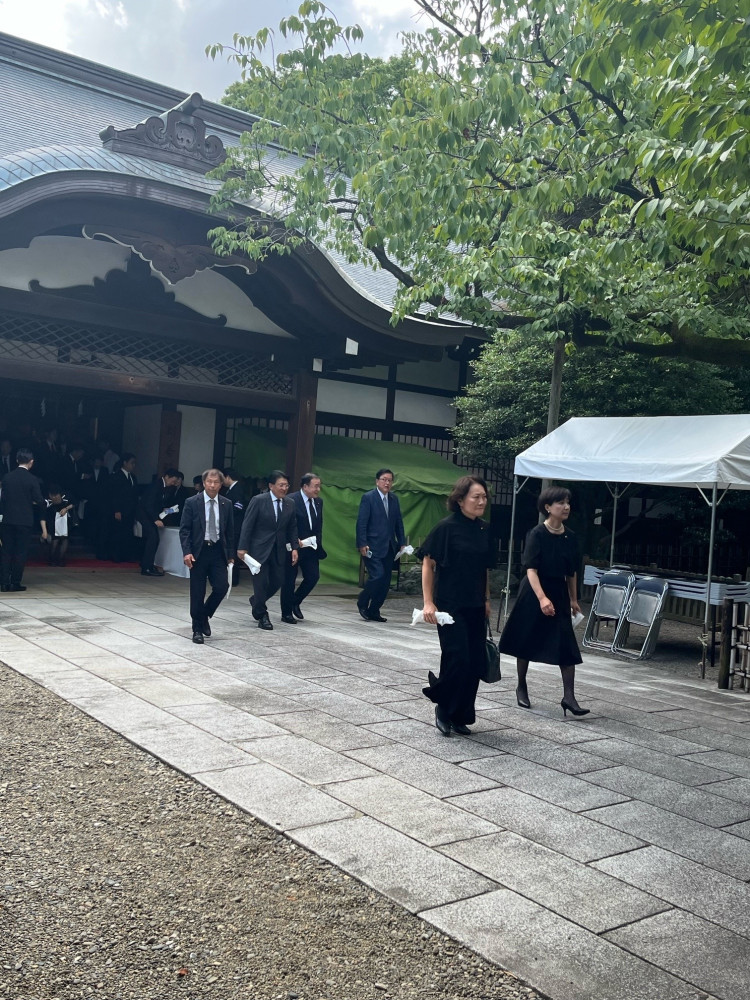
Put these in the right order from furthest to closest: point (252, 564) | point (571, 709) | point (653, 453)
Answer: point (252, 564), point (653, 453), point (571, 709)

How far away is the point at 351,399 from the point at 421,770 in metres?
10.6

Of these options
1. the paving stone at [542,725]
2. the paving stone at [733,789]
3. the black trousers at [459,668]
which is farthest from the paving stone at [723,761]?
the black trousers at [459,668]

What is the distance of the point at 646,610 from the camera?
30.0 ft

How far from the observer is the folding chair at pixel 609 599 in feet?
30.9

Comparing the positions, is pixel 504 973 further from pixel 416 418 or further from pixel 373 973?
pixel 416 418

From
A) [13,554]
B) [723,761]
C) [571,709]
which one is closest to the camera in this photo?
[723,761]

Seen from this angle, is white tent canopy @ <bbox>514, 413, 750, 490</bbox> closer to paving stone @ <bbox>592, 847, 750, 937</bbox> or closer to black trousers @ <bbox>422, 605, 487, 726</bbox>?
black trousers @ <bbox>422, 605, 487, 726</bbox>

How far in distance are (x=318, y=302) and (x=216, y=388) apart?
5.74 feet

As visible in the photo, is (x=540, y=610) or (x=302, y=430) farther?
(x=302, y=430)

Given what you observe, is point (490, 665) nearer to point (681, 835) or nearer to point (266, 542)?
point (681, 835)

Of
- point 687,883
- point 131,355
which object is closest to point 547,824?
point 687,883

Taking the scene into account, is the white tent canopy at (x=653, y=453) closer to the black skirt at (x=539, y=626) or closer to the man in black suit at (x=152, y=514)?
the black skirt at (x=539, y=626)

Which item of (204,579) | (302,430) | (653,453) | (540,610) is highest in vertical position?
(302,430)

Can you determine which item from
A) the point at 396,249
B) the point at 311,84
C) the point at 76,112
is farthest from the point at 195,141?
the point at 76,112
